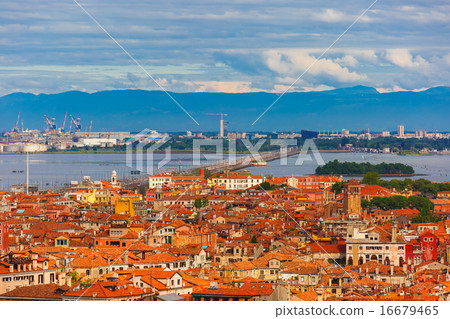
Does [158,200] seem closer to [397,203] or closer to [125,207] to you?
[125,207]

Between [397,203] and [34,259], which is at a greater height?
[397,203]

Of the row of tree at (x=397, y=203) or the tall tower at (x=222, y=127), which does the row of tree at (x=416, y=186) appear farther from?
the row of tree at (x=397, y=203)

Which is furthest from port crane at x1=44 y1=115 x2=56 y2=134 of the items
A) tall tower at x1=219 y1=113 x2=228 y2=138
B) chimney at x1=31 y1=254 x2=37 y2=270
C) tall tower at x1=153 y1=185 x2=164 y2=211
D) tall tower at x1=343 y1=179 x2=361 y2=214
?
chimney at x1=31 y1=254 x2=37 y2=270

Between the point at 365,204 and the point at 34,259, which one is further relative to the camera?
the point at 365,204

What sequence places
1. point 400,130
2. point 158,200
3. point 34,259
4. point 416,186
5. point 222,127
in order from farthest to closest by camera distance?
point 400,130 < point 222,127 < point 416,186 < point 158,200 < point 34,259

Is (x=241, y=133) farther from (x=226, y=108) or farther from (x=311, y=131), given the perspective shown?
(x=226, y=108)

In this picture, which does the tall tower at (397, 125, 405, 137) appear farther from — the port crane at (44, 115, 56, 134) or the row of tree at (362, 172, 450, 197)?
the port crane at (44, 115, 56, 134)

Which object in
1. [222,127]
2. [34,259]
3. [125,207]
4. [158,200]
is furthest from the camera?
[222,127]

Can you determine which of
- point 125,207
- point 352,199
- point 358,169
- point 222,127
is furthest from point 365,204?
point 358,169

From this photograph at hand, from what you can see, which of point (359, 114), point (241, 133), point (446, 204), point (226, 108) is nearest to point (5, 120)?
point (359, 114)
